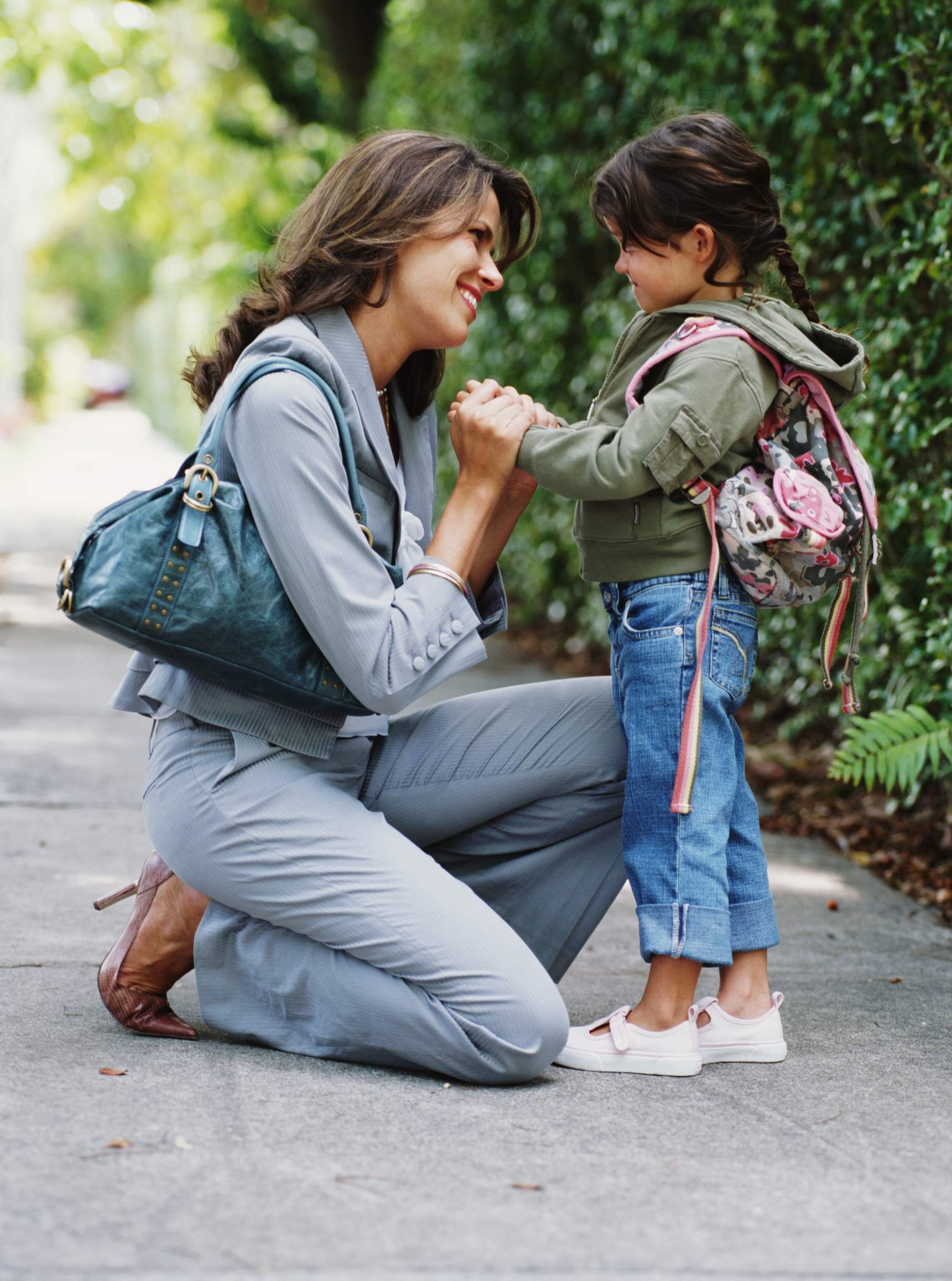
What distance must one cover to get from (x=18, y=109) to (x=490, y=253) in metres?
21.6

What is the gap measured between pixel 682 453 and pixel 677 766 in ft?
1.94

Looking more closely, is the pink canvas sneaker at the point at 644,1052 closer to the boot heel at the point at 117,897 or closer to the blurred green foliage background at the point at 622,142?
the boot heel at the point at 117,897

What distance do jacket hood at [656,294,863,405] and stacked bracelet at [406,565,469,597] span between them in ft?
2.24

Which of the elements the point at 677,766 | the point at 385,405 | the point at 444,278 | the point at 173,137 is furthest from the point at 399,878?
the point at 173,137

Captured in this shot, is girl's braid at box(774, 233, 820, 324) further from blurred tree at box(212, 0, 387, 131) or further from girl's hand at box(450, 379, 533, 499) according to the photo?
blurred tree at box(212, 0, 387, 131)

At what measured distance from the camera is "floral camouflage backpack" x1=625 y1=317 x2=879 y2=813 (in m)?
2.57

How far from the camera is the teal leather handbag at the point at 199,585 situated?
2.38 meters

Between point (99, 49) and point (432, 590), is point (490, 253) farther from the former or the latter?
point (99, 49)

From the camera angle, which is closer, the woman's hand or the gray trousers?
the gray trousers

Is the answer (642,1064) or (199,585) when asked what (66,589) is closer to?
(199,585)

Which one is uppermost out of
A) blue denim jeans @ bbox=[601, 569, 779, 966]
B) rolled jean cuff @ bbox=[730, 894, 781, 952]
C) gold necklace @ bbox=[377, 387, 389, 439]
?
gold necklace @ bbox=[377, 387, 389, 439]

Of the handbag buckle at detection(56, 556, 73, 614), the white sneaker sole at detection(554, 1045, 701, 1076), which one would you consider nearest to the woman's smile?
the handbag buckle at detection(56, 556, 73, 614)

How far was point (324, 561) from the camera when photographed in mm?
2482

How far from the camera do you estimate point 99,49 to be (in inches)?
605
